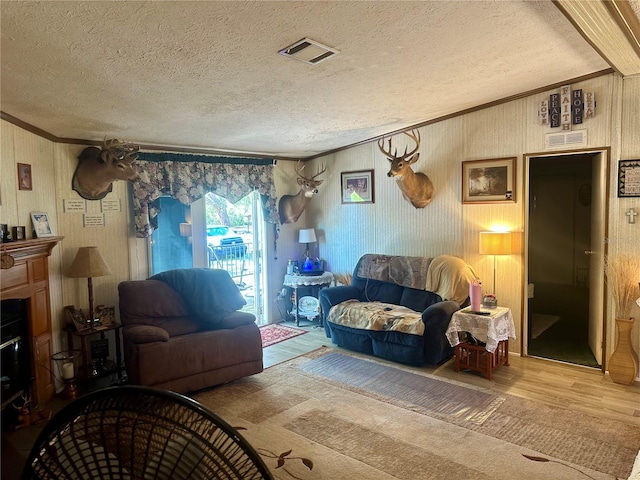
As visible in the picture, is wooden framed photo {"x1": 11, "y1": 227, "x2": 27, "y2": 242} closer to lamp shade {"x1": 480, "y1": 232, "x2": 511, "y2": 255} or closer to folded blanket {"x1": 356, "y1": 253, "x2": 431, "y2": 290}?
folded blanket {"x1": 356, "y1": 253, "x2": 431, "y2": 290}

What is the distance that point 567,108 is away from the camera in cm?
407

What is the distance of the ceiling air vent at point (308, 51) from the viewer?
259cm

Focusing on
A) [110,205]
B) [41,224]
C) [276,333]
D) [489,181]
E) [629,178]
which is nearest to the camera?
[41,224]

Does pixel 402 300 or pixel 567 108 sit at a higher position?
pixel 567 108

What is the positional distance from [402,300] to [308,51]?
315 centimetres

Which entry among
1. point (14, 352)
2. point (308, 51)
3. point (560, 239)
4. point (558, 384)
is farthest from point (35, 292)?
point (560, 239)

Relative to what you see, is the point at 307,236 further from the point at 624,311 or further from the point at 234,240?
the point at 624,311

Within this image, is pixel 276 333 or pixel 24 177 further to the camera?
pixel 276 333

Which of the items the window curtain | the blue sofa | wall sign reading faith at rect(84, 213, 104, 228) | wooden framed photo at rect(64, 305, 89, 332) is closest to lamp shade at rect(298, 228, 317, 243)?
the window curtain

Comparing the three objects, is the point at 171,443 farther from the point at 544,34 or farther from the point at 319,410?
the point at 544,34

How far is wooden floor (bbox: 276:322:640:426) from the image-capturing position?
11.2 ft

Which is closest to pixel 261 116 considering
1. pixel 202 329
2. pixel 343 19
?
pixel 343 19

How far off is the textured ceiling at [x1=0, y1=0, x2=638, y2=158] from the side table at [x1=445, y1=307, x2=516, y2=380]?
2.03 metres

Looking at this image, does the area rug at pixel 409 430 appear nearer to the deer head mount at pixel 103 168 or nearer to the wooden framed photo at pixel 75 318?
the wooden framed photo at pixel 75 318
